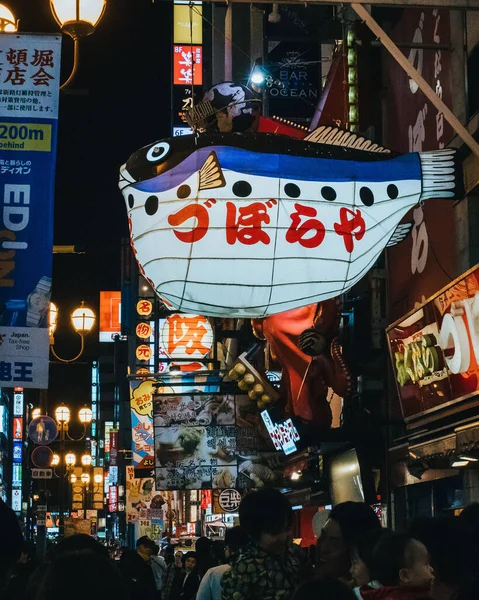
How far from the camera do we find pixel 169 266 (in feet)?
33.7

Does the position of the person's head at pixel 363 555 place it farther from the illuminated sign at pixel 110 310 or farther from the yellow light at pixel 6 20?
the illuminated sign at pixel 110 310

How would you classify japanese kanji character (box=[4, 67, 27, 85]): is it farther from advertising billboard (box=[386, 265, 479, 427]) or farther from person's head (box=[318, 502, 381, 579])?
person's head (box=[318, 502, 381, 579])

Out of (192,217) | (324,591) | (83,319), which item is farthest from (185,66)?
(324,591)

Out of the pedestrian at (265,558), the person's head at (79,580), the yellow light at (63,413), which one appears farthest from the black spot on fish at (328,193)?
the yellow light at (63,413)

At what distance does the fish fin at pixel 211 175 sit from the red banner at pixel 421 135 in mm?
4248

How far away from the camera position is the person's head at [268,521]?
5.67m

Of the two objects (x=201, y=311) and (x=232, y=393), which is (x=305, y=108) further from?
(x=201, y=311)

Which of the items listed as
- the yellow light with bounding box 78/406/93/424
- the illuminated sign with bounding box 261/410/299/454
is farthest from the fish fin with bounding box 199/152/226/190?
the yellow light with bounding box 78/406/93/424

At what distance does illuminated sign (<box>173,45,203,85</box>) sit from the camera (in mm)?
39656

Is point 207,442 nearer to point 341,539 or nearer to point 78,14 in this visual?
point 78,14

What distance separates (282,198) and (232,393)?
1245 cm

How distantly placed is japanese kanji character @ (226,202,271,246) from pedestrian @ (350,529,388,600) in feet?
15.6

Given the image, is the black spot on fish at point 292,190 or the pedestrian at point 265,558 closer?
the pedestrian at point 265,558

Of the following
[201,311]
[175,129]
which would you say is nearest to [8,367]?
[201,311]
